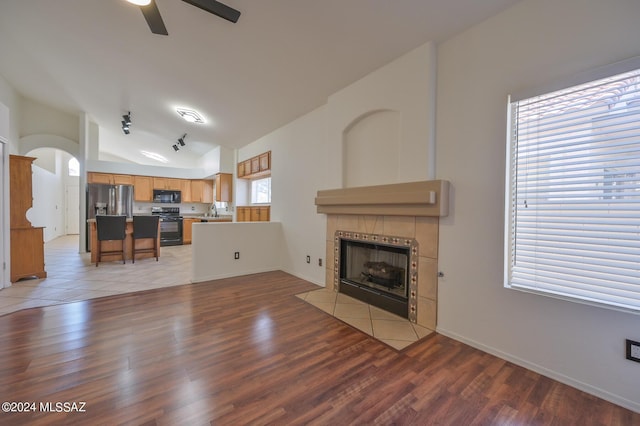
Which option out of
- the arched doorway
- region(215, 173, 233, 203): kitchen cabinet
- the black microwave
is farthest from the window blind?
the arched doorway

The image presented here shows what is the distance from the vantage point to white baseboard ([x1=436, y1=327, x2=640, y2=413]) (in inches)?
58.4

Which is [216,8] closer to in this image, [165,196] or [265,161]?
[265,161]

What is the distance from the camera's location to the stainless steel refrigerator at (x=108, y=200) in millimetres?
6379

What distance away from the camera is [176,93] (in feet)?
13.8

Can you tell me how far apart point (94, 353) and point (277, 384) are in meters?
1.50

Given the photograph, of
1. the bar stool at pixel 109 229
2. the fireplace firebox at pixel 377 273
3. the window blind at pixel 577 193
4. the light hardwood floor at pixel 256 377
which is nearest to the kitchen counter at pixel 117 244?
the bar stool at pixel 109 229

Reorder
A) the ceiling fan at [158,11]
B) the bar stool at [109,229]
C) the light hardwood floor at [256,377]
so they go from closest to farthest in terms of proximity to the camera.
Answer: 1. the light hardwood floor at [256,377]
2. the ceiling fan at [158,11]
3. the bar stool at [109,229]

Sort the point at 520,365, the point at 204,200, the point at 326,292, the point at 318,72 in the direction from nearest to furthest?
the point at 520,365, the point at 318,72, the point at 326,292, the point at 204,200

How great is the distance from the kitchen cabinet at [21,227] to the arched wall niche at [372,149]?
15.7ft

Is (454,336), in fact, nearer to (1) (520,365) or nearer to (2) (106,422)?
(1) (520,365)

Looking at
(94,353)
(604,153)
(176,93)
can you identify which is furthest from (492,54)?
(176,93)

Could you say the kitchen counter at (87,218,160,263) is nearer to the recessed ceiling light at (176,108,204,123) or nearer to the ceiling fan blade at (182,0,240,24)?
the recessed ceiling light at (176,108,204,123)

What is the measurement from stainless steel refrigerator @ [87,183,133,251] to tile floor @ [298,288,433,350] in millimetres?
6426

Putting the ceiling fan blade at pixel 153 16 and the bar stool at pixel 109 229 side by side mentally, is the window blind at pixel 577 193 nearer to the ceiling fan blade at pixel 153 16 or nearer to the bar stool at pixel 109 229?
the ceiling fan blade at pixel 153 16
